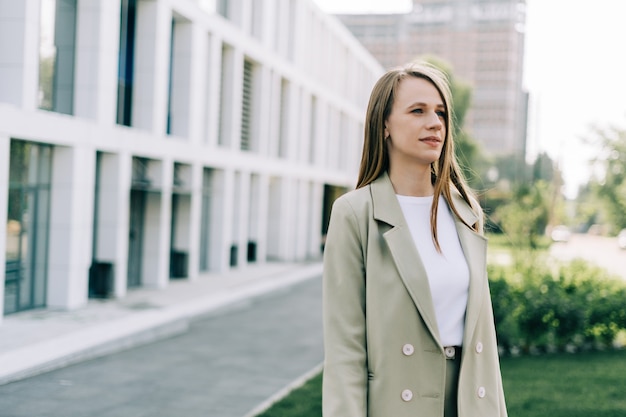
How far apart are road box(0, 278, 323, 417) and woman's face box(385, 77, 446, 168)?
5.34 m

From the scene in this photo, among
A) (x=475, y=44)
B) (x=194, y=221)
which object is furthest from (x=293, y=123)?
(x=475, y=44)

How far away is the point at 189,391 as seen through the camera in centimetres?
825

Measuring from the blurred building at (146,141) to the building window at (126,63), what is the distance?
0.04m

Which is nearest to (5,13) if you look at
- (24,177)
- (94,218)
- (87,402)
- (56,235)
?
(24,177)

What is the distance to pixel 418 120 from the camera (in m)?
2.47

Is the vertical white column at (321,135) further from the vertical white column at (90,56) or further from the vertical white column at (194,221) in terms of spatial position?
the vertical white column at (90,56)

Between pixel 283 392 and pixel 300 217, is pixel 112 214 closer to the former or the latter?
pixel 283 392

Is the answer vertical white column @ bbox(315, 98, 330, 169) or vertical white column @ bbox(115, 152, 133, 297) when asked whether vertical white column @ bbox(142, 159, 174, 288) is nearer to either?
vertical white column @ bbox(115, 152, 133, 297)

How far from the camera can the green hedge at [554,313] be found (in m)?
10.7

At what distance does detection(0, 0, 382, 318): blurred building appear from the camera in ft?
43.6

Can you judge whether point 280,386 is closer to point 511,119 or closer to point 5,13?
point 5,13

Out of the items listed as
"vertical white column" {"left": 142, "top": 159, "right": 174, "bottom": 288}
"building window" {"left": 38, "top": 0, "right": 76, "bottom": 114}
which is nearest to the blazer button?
"building window" {"left": 38, "top": 0, "right": 76, "bottom": 114}

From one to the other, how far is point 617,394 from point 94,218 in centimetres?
1152

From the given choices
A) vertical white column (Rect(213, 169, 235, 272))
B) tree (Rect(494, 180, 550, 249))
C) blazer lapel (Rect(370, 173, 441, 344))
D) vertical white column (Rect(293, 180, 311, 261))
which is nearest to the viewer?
blazer lapel (Rect(370, 173, 441, 344))
